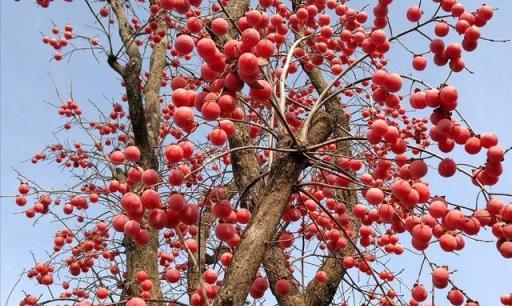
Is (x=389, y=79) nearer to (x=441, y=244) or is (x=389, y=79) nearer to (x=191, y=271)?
(x=441, y=244)

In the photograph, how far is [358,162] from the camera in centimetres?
311

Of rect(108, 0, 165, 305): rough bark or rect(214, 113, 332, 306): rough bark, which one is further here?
rect(108, 0, 165, 305): rough bark

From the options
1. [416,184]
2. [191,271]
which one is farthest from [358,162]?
[191,271]

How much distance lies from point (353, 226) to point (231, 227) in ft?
8.70

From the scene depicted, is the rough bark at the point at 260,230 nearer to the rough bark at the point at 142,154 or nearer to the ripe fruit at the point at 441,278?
the ripe fruit at the point at 441,278

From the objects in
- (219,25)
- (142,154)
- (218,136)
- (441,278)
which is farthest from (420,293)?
(142,154)

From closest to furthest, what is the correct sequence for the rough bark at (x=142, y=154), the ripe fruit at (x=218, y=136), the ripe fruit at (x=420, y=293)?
1. the ripe fruit at (x=218, y=136)
2. the ripe fruit at (x=420, y=293)
3. the rough bark at (x=142, y=154)

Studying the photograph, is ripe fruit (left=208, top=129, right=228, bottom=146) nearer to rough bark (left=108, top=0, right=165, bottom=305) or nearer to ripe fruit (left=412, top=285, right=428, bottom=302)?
ripe fruit (left=412, top=285, right=428, bottom=302)

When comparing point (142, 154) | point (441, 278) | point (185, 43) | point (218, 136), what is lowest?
point (441, 278)

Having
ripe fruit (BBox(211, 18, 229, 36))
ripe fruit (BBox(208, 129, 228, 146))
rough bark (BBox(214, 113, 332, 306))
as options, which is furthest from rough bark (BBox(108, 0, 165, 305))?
ripe fruit (BBox(211, 18, 229, 36))

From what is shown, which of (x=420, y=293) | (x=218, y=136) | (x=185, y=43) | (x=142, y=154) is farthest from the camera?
(x=142, y=154)

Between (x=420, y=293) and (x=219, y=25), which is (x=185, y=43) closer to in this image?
(x=219, y=25)

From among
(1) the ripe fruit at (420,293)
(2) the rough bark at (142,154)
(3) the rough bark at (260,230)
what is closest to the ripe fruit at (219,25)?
(3) the rough bark at (260,230)

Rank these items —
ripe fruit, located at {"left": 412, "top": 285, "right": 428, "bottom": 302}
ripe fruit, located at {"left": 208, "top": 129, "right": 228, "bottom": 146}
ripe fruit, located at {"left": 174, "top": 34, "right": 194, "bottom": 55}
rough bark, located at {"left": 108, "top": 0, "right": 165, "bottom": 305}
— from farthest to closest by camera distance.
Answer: rough bark, located at {"left": 108, "top": 0, "right": 165, "bottom": 305} → ripe fruit, located at {"left": 412, "top": 285, "right": 428, "bottom": 302} → ripe fruit, located at {"left": 174, "top": 34, "right": 194, "bottom": 55} → ripe fruit, located at {"left": 208, "top": 129, "right": 228, "bottom": 146}
